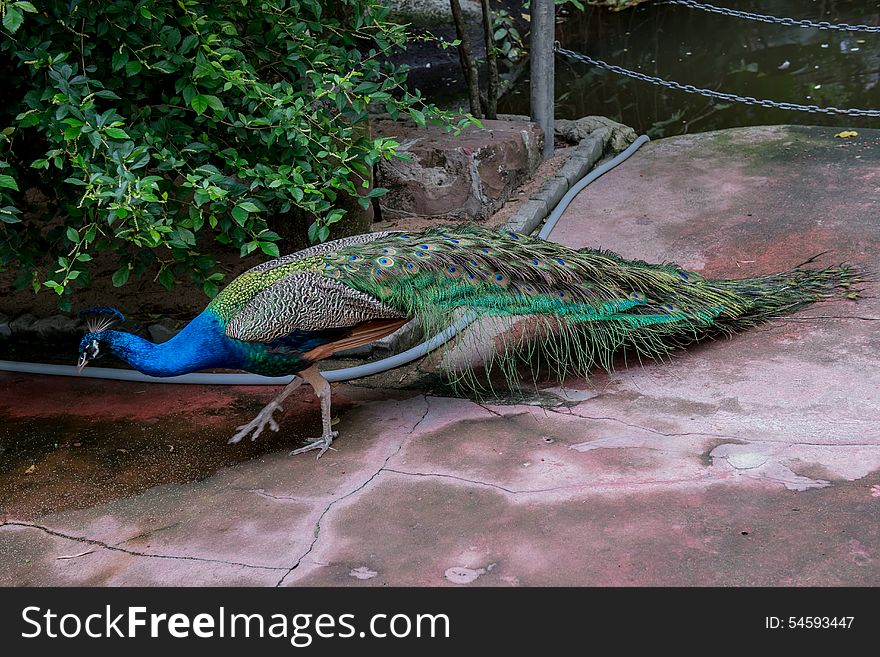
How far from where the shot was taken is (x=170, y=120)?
4621mm

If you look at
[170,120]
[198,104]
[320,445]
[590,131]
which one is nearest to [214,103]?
[198,104]

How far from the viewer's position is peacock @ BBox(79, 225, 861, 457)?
4.14 metres

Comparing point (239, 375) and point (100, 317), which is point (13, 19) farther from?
point (239, 375)

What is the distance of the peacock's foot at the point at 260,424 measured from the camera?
177 inches

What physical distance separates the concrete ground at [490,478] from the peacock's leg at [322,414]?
7 cm

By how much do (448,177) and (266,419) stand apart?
8.69 feet

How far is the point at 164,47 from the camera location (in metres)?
4.38

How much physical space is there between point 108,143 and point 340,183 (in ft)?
3.93

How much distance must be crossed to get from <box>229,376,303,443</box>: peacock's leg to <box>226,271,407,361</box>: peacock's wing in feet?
1.33

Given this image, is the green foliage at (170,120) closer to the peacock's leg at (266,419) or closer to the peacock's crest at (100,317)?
the peacock's crest at (100,317)

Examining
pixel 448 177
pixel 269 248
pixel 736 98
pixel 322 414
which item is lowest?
pixel 322 414

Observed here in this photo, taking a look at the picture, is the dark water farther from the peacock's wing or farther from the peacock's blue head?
the peacock's blue head

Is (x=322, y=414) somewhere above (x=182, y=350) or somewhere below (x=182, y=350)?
below

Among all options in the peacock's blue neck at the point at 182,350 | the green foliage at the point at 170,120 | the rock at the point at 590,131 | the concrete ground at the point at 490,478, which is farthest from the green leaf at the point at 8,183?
the rock at the point at 590,131
